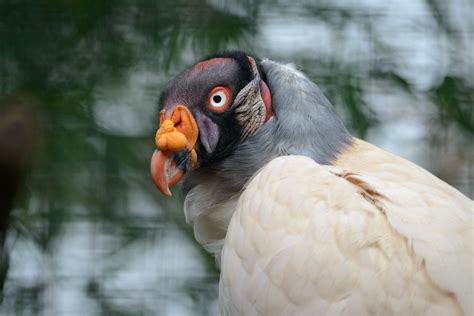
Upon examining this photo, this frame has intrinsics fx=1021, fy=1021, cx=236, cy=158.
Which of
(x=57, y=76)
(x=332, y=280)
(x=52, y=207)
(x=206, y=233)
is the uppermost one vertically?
(x=332, y=280)

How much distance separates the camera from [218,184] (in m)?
2.69

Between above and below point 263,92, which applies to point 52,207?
below

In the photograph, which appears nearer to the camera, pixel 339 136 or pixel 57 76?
pixel 339 136

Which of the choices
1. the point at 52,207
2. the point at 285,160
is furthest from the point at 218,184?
the point at 52,207

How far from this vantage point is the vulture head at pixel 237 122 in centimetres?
252

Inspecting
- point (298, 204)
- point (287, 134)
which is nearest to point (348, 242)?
point (298, 204)

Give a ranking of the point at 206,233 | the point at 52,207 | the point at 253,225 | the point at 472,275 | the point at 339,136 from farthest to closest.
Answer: the point at 52,207
the point at 206,233
the point at 339,136
the point at 253,225
the point at 472,275

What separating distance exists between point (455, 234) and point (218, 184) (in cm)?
73

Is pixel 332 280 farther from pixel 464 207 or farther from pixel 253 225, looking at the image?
pixel 464 207

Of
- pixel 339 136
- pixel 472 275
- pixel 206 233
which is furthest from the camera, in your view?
pixel 206 233

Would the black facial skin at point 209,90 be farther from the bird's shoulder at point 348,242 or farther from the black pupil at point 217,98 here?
the bird's shoulder at point 348,242

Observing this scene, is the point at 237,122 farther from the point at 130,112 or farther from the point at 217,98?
the point at 130,112

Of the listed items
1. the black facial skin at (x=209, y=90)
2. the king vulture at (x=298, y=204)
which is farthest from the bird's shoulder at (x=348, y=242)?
the black facial skin at (x=209, y=90)

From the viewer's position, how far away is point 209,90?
262 cm
